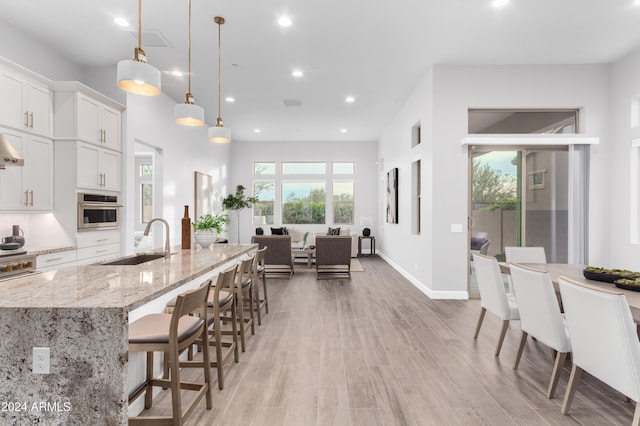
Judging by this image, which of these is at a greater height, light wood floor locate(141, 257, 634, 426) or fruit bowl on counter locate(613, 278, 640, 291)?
fruit bowl on counter locate(613, 278, 640, 291)

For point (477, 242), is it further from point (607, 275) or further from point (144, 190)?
point (144, 190)

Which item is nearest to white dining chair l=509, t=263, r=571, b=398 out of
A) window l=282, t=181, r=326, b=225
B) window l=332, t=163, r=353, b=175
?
window l=282, t=181, r=326, b=225

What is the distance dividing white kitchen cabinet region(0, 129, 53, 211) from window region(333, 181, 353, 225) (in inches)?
289

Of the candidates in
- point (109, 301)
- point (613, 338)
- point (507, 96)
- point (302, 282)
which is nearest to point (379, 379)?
point (613, 338)

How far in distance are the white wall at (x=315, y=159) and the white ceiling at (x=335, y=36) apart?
4360mm

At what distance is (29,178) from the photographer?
12.3 feet

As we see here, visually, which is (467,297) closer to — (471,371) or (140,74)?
(471,371)

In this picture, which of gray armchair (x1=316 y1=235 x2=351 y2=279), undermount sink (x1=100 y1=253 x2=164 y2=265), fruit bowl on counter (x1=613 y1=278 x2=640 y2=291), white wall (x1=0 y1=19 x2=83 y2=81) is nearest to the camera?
fruit bowl on counter (x1=613 y1=278 x2=640 y2=291)

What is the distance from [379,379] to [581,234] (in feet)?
13.5

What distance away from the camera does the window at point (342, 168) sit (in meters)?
10.4

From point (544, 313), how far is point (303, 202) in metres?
8.34

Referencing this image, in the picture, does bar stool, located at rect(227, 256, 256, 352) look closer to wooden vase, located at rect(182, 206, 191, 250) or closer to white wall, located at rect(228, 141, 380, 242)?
wooden vase, located at rect(182, 206, 191, 250)

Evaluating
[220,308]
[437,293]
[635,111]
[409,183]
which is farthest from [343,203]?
[220,308]

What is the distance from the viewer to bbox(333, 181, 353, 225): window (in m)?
10.3
